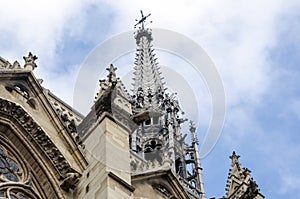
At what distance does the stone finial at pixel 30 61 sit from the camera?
1136 cm

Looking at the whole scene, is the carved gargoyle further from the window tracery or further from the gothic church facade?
the window tracery

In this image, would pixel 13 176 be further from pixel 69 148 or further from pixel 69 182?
pixel 69 148

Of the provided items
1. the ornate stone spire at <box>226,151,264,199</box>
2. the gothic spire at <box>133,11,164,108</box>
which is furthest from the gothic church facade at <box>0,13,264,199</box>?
the gothic spire at <box>133,11,164,108</box>

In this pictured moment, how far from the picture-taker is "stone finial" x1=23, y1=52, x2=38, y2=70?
1136 centimetres

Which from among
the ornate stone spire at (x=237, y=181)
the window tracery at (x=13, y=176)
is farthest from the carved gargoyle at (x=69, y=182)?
the ornate stone spire at (x=237, y=181)

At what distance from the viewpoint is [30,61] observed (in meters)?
11.6

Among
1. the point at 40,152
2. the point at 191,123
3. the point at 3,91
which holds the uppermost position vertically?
the point at 191,123

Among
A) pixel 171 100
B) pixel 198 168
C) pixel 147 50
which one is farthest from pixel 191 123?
pixel 147 50

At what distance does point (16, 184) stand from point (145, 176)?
81.3 inches

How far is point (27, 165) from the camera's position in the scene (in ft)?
33.6

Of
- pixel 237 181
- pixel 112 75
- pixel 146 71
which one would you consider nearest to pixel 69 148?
pixel 112 75

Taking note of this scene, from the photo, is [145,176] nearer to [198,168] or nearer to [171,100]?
[198,168]

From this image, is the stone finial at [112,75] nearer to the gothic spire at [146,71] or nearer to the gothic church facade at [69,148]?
the gothic church facade at [69,148]

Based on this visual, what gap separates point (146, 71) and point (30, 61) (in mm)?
16011
